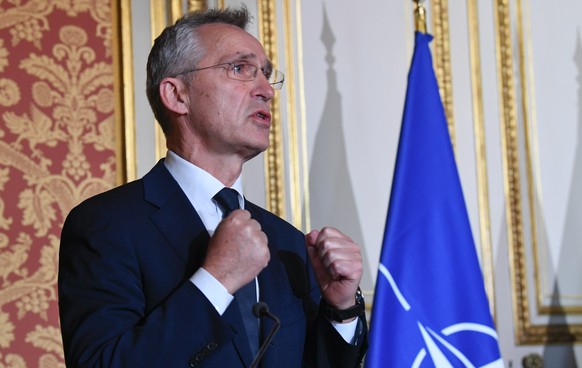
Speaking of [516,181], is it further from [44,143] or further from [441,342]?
[44,143]

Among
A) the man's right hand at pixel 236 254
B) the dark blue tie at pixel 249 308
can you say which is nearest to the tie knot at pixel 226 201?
the dark blue tie at pixel 249 308

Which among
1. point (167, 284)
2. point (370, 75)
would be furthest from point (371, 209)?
point (167, 284)

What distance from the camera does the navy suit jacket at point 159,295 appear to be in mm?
1501

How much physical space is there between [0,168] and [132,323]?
1.32 m

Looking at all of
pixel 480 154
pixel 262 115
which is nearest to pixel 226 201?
pixel 262 115

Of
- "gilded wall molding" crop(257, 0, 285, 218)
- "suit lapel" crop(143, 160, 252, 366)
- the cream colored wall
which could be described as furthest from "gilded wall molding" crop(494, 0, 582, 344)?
"suit lapel" crop(143, 160, 252, 366)

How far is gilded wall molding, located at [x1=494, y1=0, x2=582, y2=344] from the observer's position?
3062mm

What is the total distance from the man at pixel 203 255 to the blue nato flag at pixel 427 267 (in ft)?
2.10

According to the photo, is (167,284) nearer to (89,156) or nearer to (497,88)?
(89,156)

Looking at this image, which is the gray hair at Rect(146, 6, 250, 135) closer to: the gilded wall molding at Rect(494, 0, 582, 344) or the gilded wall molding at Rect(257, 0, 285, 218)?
the gilded wall molding at Rect(257, 0, 285, 218)

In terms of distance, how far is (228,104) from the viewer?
1.90m

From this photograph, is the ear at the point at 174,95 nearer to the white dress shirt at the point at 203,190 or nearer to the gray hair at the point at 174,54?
the gray hair at the point at 174,54

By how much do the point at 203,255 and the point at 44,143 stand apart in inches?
48.0

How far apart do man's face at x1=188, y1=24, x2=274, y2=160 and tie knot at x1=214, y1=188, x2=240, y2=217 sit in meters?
0.11
